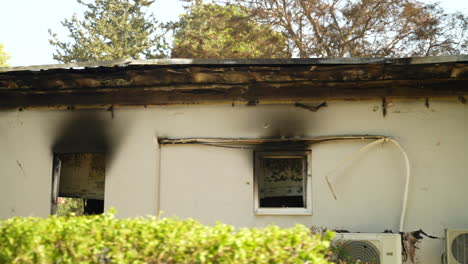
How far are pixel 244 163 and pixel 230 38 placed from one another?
55.2 ft

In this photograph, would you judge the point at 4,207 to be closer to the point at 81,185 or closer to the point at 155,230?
the point at 81,185

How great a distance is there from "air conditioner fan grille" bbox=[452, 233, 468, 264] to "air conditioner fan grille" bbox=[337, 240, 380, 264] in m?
1.00

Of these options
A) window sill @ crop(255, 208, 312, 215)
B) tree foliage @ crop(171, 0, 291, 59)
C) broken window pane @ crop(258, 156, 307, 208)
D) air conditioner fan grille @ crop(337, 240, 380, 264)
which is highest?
tree foliage @ crop(171, 0, 291, 59)

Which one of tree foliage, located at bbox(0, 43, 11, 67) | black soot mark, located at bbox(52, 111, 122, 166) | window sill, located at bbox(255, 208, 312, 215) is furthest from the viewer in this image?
tree foliage, located at bbox(0, 43, 11, 67)

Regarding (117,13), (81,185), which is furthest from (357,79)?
(117,13)

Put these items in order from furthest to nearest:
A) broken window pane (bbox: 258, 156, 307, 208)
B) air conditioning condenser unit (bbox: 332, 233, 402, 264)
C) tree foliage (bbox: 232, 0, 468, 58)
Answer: tree foliage (bbox: 232, 0, 468, 58)
broken window pane (bbox: 258, 156, 307, 208)
air conditioning condenser unit (bbox: 332, 233, 402, 264)

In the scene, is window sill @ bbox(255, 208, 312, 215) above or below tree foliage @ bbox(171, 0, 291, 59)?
below

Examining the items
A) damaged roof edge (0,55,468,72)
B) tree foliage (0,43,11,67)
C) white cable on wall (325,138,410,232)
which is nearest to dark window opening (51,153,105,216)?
damaged roof edge (0,55,468,72)

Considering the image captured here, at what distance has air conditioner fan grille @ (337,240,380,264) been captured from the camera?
268 inches

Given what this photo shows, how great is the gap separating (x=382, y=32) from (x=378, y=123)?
15733mm

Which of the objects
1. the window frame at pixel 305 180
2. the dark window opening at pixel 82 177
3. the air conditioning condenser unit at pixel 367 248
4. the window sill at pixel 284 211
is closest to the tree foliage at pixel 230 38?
the dark window opening at pixel 82 177

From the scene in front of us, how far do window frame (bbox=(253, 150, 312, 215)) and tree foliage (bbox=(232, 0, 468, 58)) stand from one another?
1470 cm

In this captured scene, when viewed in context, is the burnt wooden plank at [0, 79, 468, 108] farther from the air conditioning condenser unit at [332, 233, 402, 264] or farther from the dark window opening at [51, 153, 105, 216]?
the air conditioning condenser unit at [332, 233, 402, 264]

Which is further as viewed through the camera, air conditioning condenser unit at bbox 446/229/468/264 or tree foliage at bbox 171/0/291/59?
tree foliage at bbox 171/0/291/59
